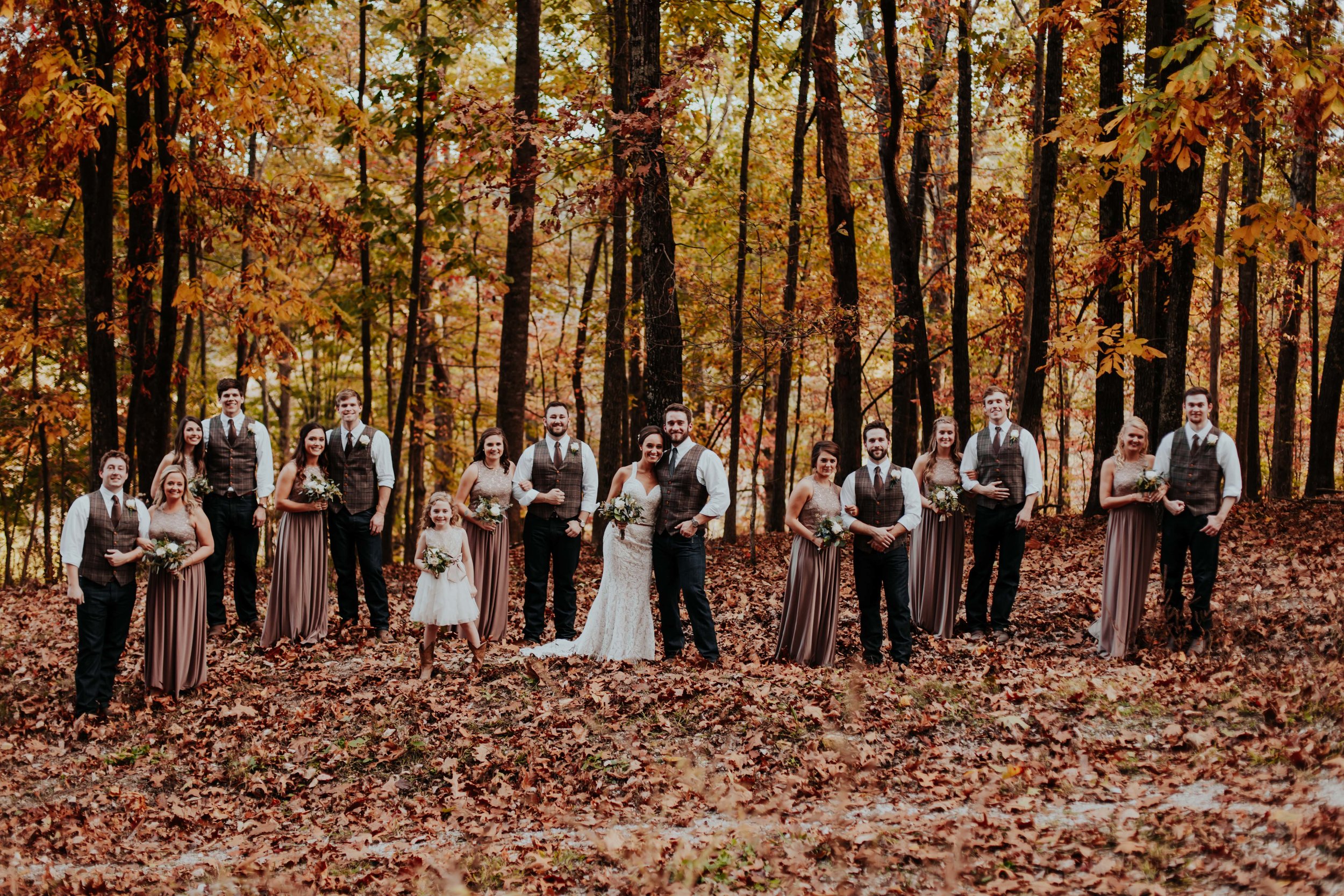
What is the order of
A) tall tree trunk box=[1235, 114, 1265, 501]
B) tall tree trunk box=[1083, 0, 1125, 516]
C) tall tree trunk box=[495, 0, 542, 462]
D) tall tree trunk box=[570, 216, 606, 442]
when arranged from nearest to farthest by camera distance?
tall tree trunk box=[495, 0, 542, 462], tall tree trunk box=[1083, 0, 1125, 516], tall tree trunk box=[1235, 114, 1265, 501], tall tree trunk box=[570, 216, 606, 442]

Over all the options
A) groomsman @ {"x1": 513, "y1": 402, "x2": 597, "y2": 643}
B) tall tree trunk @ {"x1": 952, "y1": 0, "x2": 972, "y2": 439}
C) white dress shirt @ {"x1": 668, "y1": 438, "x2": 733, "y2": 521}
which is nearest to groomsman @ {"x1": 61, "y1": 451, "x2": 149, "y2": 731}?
groomsman @ {"x1": 513, "y1": 402, "x2": 597, "y2": 643}

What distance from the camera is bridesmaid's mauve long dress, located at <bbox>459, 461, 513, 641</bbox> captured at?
10156mm

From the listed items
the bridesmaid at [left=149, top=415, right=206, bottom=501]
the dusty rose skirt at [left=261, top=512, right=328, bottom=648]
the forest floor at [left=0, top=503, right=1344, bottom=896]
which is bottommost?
the forest floor at [left=0, top=503, right=1344, bottom=896]

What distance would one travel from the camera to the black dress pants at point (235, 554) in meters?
10.6

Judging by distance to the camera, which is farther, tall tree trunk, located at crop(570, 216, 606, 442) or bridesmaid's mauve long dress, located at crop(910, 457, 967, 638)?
tall tree trunk, located at crop(570, 216, 606, 442)

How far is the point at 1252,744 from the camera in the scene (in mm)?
6426

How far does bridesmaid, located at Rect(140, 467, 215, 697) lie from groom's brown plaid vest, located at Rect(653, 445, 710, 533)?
153 inches

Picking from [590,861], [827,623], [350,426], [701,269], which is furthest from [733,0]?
[590,861]

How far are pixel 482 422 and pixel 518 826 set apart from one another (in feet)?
73.0

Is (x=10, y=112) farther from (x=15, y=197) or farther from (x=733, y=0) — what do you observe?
(x=733, y=0)

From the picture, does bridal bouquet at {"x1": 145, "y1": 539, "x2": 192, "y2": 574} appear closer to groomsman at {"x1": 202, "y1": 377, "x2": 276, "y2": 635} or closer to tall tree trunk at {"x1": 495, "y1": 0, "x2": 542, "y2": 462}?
groomsman at {"x1": 202, "y1": 377, "x2": 276, "y2": 635}

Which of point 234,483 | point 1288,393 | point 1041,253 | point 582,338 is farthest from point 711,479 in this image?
point 1288,393

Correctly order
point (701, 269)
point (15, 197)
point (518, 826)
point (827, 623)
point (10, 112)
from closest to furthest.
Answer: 1. point (518, 826)
2. point (827, 623)
3. point (10, 112)
4. point (15, 197)
5. point (701, 269)

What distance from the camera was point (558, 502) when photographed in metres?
9.84
